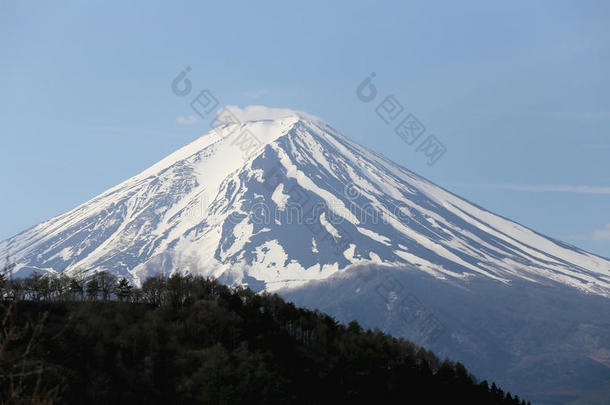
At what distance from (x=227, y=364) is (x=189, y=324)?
13052 mm

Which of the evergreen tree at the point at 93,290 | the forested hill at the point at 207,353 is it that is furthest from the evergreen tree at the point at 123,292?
the evergreen tree at the point at 93,290

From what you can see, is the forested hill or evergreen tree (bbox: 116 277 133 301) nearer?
the forested hill

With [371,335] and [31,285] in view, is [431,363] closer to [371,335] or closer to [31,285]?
[371,335]

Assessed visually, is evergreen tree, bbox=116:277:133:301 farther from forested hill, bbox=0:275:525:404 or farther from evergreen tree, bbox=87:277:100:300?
evergreen tree, bbox=87:277:100:300

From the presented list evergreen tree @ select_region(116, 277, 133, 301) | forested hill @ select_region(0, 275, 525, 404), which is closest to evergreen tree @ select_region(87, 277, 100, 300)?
forested hill @ select_region(0, 275, 525, 404)

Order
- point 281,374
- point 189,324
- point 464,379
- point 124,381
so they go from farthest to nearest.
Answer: point 464,379 < point 189,324 < point 281,374 < point 124,381

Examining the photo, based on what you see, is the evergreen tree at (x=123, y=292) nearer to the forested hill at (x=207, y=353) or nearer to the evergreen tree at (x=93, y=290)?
the forested hill at (x=207, y=353)

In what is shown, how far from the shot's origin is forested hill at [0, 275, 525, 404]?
62.8 metres

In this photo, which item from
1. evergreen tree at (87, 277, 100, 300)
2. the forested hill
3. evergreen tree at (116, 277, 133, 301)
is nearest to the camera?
the forested hill

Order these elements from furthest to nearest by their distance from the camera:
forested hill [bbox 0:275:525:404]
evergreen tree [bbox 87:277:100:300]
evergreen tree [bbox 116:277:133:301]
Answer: evergreen tree [bbox 116:277:133:301], evergreen tree [bbox 87:277:100:300], forested hill [bbox 0:275:525:404]

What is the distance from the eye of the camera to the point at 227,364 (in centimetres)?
6556

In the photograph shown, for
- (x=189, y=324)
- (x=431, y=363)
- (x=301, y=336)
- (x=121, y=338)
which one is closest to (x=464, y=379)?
(x=431, y=363)

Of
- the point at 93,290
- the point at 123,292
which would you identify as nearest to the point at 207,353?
the point at 123,292

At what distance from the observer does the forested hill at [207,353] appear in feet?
206
